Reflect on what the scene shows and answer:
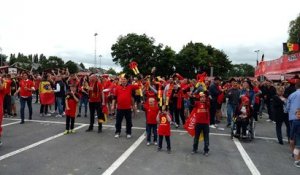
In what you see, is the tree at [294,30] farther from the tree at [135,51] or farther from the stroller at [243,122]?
the stroller at [243,122]

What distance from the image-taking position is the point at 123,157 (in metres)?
7.89

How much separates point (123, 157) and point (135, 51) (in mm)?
64290

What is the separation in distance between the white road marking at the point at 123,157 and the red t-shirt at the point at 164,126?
867mm

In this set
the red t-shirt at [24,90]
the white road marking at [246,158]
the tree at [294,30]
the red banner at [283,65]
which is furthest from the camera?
the tree at [294,30]

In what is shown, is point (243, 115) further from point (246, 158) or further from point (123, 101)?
point (123, 101)

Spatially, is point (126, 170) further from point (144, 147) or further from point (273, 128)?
point (273, 128)

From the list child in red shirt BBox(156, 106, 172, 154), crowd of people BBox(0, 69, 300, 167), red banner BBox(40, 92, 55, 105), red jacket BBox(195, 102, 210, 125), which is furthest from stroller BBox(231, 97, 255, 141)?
red banner BBox(40, 92, 55, 105)

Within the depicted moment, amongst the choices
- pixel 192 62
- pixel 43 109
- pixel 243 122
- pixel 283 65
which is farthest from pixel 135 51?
pixel 243 122

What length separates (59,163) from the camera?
715 cm

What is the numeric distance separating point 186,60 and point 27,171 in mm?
64045

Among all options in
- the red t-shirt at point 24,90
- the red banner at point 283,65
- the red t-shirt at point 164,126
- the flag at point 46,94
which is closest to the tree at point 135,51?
the red banner at point 283,65

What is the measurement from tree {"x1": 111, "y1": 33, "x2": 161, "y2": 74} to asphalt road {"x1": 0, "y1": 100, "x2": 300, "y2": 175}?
185 feet

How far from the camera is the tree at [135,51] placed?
69.1 metres

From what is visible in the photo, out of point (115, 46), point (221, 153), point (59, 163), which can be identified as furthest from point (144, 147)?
point (115, 46)
